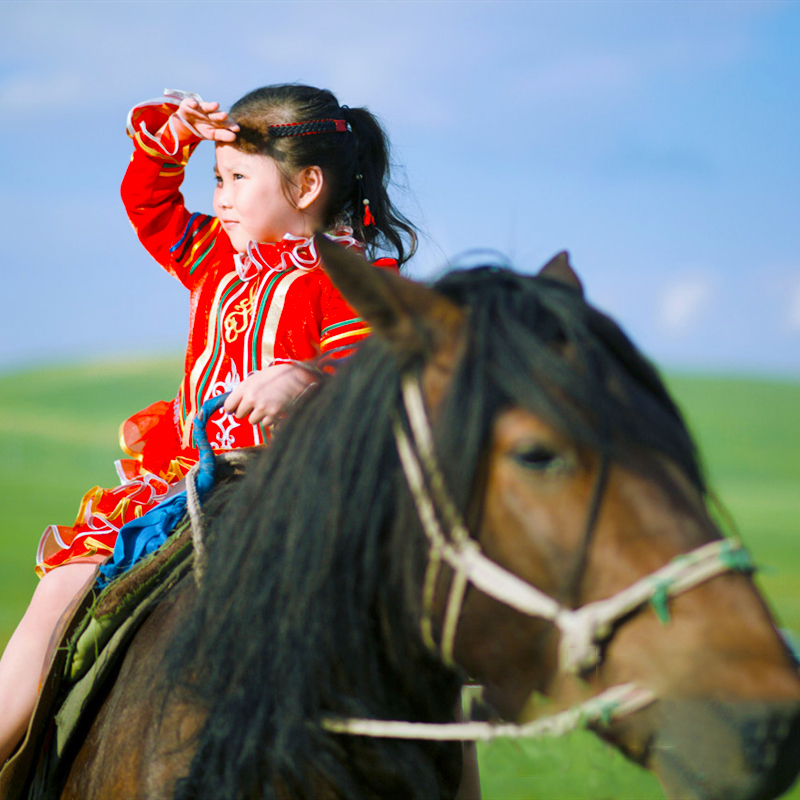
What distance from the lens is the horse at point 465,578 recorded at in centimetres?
116

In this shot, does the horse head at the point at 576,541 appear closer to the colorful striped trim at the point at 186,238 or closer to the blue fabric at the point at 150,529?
the blue fabric at the point at 150,529

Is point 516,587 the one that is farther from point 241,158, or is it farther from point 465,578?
point 241,158

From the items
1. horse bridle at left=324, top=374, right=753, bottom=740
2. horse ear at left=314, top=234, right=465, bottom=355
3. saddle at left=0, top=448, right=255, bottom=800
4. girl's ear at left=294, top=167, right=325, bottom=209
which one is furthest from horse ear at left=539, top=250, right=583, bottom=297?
girl's ear at left=294, top=167, right=325, bottom=209

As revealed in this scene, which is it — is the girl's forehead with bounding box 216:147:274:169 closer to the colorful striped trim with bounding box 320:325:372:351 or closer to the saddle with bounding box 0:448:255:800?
the colorful striped trim with bounding box 320:325:372:351

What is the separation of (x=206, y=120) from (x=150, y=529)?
1.21m

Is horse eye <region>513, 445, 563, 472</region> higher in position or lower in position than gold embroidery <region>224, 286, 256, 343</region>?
lower

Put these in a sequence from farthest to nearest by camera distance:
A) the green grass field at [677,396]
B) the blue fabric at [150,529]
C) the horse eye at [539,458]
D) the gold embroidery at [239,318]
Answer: the gold embroidery at [239,318] → the green grass field at [677,396] → the blue fabric at [150,529] → the horse eye at [539,458]

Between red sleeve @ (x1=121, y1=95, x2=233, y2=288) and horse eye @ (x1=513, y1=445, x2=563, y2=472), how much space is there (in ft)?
5.71

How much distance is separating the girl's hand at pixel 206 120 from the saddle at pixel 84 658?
3.88ft

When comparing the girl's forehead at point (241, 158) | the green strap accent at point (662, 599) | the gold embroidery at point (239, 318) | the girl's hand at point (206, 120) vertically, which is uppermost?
the girl's hand at point (206, 120)

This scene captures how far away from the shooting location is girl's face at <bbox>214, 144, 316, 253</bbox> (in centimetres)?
255

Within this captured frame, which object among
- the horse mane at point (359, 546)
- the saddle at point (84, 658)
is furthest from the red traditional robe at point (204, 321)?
the horse mane at point (359, 546)

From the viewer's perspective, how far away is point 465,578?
125cm

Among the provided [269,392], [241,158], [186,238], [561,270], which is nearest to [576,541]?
[561,270]
